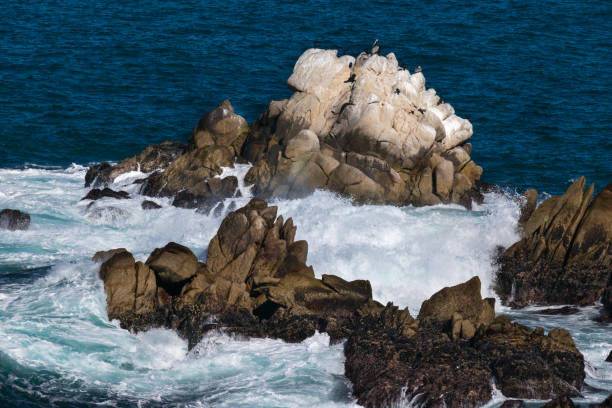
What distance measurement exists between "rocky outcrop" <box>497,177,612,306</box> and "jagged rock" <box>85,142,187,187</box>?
82.3 feet

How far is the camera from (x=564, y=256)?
46.6 meters

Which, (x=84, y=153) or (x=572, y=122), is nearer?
(x=84, y=153)

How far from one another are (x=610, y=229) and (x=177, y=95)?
133 feet

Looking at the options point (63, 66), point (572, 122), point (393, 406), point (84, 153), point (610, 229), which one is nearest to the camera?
point (393, 406)

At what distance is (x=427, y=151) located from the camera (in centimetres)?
5881

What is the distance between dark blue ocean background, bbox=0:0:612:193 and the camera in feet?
219

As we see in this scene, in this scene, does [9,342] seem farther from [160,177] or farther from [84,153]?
[84,153]

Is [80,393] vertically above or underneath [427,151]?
underneath

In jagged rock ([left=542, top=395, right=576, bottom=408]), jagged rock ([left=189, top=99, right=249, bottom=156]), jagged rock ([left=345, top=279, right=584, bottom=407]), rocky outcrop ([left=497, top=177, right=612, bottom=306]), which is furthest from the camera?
jagged rock ([left=189, top=99, right=249, bottom=156])

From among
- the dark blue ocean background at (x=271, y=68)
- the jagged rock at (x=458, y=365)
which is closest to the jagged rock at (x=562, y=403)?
the jagged rock at (x=458, y=365)

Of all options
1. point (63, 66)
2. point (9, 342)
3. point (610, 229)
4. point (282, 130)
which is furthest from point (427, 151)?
point (63, 66)

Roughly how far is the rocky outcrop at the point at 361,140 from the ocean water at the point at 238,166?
1.46m

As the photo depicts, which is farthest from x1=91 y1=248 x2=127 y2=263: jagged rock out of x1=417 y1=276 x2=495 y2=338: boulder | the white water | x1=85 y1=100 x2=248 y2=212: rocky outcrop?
x1=417 y1=276 x2=495 y2=338: boulder

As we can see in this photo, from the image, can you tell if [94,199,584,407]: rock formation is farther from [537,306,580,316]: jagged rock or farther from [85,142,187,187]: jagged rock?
[85,142,187,187]: jagged rock
